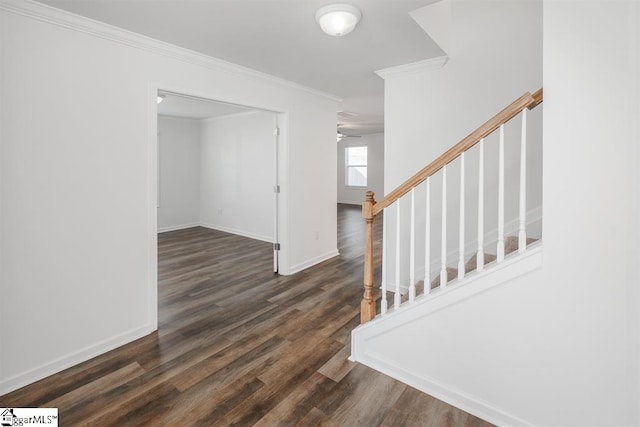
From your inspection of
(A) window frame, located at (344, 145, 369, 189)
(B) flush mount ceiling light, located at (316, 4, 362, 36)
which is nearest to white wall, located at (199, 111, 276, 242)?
(B) flush mount ceiling light, located at (316, 4, 362, 36)

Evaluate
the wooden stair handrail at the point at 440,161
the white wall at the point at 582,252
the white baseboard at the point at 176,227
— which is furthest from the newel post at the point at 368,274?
the white baseboard at the point at 176,227

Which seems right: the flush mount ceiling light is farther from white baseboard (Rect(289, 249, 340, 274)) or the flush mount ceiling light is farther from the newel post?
white baseboard (Rect(289, 249, 340, 274))

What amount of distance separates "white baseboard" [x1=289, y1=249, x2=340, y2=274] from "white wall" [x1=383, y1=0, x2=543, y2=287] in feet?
4.49

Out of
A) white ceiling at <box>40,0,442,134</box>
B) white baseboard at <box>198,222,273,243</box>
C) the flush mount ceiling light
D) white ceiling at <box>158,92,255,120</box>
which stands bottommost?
white baseboard at <box>198,222,273,243</box>

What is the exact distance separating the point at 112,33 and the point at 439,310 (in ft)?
9.59

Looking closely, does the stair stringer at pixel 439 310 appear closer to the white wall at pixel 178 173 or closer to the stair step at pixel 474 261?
the stair step at pixel 474 261

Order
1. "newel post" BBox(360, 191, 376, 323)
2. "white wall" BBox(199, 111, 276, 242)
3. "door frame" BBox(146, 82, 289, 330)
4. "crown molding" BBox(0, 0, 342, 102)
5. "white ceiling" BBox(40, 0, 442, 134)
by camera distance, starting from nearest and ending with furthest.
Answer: "crown molding" BBox(0, 0, 342, 102)
"white ceiling" BBox(40, 0, 442, 134)
"newel post" BBox(360, 191, 376, 323)
"door frame" BBox(146, 82, 289, 330)
"white wall" BBox(199, 111, 276, 242)

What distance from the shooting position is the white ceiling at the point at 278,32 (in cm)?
204

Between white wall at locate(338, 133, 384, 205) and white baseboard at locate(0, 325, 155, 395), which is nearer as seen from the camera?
white baseboard at locate(0, 325, 155, 395)

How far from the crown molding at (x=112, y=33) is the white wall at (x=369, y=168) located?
735 cm

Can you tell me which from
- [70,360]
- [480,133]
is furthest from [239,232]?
[480,133]

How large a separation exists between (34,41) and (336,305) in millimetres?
3031

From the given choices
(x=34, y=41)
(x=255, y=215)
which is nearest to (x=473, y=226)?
(x=34, y=41)

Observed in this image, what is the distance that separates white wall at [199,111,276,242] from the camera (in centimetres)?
586
